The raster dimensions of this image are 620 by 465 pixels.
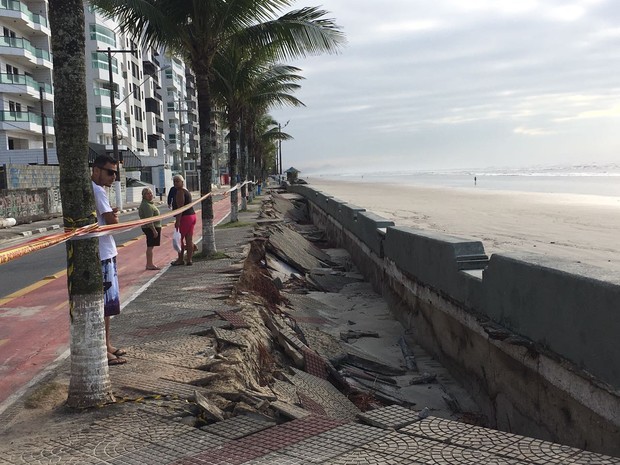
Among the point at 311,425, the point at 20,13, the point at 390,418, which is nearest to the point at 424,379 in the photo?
the point at 390,418

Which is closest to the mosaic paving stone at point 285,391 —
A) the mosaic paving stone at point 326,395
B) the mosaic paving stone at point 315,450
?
the mosaic paving stone at point 326,395

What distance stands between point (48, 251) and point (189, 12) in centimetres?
797

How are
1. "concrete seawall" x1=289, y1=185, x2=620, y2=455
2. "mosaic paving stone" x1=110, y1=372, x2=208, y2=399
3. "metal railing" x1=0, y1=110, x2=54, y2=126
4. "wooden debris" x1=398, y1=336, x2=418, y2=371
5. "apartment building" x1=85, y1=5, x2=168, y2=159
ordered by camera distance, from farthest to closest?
"apartment building" x1=85, y1=5, x2=168, y2=159, "metal railing" x1=0, y1=110, x2=54, y2=126, "wooden debris" x1=398, y1=336, x2=418, y2=371, "mosaic paving stone" x1=110, y1=372, x2=208, y2=399, "concrete seawall" x1=289, y1=185, x2=620, y2=455

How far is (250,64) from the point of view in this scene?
21.2 meters

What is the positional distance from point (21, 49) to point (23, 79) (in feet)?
7.85

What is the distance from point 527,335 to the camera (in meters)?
5.42

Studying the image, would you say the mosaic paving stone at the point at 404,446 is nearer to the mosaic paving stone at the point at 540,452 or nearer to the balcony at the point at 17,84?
the mosaic paving stone at the point at 540,452

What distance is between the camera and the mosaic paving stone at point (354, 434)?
13.1 feet

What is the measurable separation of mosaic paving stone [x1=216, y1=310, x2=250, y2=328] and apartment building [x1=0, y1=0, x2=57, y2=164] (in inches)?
1723

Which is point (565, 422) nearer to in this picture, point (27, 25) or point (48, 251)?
point (48, 251)

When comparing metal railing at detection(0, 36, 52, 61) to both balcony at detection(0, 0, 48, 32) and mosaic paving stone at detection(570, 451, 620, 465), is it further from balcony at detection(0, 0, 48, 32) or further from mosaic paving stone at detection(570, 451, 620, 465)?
mosaic paving stone at detection(570, 451, 620, 465)

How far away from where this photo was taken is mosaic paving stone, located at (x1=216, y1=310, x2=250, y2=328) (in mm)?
7259

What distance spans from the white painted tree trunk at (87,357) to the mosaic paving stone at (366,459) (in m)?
2.04

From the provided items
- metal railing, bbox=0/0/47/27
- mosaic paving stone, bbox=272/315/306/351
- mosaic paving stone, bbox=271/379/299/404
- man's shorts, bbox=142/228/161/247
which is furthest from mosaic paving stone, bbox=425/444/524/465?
metal railing, bbox=0/0/47/27
